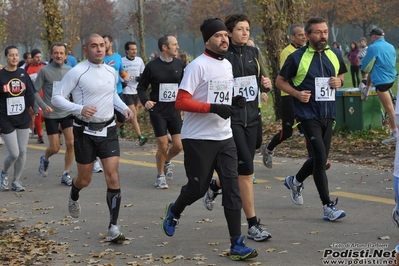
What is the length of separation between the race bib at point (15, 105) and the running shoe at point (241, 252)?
204 inches

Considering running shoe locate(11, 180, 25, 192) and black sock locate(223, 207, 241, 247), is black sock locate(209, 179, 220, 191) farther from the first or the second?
running shoe locate(11, 180, 25, 192)

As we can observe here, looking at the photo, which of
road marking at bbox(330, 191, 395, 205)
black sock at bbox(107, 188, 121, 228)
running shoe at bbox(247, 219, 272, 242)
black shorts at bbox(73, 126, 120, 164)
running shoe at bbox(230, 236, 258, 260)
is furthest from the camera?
road marking at bbox(330, 191, 395, 205)

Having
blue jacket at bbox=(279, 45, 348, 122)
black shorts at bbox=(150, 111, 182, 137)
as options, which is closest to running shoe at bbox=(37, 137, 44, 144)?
black shorts at bbox=(150, 111, 182, 137)

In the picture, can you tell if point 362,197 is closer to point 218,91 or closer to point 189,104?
point 218,91

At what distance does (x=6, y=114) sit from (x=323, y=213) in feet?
15.3

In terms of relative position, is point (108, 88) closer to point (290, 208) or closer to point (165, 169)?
point (290, 208)

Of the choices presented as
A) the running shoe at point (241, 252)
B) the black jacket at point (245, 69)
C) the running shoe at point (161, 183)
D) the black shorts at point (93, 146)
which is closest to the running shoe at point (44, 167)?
the running shoe at point (161, 183)

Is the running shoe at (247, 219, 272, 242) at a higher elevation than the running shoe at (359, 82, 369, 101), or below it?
below

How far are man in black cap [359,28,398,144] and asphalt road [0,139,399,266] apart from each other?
2.25 m

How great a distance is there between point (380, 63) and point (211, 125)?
7.98 metres

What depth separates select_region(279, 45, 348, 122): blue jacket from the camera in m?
8.42

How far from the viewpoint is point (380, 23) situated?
59250 mm

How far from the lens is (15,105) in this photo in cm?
1122

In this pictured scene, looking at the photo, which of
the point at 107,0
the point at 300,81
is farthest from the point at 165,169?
the point at 107,0
